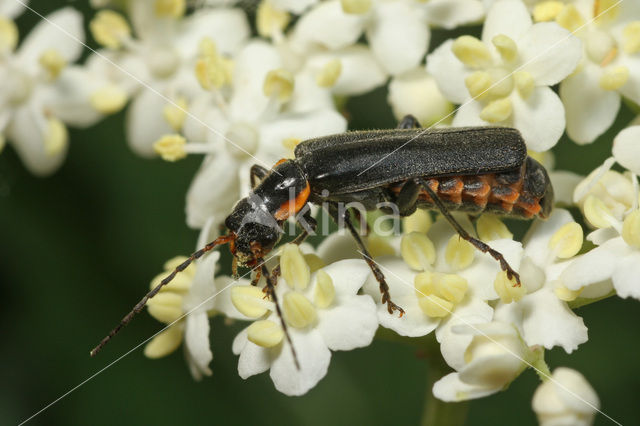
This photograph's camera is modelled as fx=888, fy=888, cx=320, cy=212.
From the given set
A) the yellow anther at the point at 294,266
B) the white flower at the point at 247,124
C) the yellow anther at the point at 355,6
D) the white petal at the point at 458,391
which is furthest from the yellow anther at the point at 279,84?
the white petal at the point at 458,391

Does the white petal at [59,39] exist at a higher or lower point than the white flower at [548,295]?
higher

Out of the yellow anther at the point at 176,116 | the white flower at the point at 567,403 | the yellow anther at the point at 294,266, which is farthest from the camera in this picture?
the yellow anther at the point at 176,116

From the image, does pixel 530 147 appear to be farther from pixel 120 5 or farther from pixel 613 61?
pixel 120 5

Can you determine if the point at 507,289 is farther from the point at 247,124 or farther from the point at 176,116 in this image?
the point at 176,116

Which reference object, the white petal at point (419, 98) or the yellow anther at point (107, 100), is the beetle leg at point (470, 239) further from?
the yellow anther at point (107, 100)

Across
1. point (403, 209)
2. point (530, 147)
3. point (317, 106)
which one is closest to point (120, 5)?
point (317, 106)
